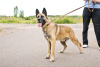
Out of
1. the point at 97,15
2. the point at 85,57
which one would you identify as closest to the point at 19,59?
the point at 85,57

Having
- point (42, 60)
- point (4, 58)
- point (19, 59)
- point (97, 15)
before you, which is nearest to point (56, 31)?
point (42, 60)

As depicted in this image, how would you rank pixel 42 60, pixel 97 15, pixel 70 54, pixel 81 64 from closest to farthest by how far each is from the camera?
pixel 81 64 → pixel 42 60 → pixel 70 54 → pixel 97 15

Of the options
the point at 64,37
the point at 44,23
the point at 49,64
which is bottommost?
the point at 49,64

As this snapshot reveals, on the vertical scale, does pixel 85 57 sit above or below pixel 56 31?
below

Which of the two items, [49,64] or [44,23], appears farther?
[44,23]

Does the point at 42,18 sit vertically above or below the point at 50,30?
above

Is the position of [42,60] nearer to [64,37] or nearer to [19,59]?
[19,59]

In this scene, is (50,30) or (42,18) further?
(50,30)

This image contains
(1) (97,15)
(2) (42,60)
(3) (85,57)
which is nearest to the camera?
(2) (42,60)

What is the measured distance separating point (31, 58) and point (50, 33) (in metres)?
0.94

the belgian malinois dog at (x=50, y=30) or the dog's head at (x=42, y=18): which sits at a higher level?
the dog's head at (x=42, y=18)

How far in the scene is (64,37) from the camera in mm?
6711

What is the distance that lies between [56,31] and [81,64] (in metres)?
1.35

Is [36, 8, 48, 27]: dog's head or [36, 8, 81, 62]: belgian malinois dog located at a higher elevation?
[36, 8, 48, 27]: dog's head
